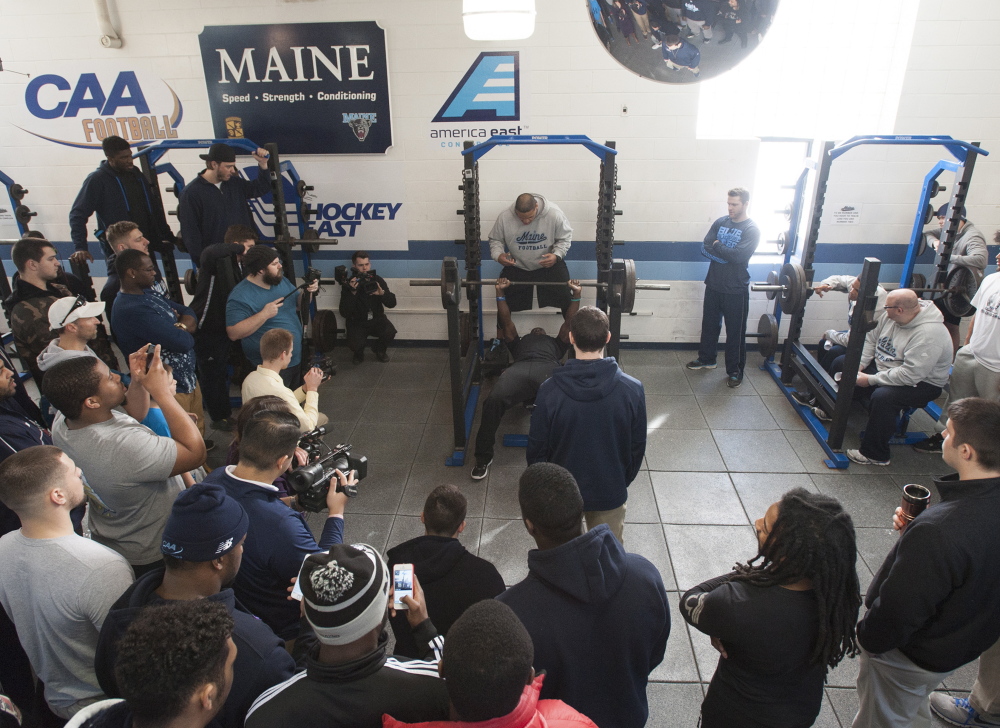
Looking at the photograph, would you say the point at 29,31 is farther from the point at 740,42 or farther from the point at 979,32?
the point at 979,32

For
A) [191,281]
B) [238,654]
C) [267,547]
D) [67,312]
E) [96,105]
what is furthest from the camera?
[96,105]

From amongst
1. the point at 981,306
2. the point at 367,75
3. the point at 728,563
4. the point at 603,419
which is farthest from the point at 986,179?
the point at 367,75

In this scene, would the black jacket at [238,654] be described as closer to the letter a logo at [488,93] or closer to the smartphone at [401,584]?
the smartphone at [401,584]

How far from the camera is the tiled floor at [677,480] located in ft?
9.20

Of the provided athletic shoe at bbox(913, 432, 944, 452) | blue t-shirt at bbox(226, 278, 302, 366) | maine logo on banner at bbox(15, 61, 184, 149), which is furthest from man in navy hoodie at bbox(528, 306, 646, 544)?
maine logo on banner at bbox(15, 61, 184, 149)

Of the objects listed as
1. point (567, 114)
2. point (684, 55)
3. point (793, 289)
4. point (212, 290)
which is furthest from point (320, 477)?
point (567, 114)

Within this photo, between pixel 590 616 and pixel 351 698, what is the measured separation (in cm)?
60

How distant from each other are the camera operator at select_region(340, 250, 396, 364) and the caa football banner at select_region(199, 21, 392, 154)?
3.61 feet

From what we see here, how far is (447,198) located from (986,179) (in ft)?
15.4

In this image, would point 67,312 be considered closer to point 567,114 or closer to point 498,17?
point 498,17

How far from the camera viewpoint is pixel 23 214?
5473 mm

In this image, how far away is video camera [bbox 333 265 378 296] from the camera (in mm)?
5609

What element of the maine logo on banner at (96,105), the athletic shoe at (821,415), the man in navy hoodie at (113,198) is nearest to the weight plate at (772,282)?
the athletic shoe at (821,415)

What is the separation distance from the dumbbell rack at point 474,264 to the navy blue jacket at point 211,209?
1.68 meters
